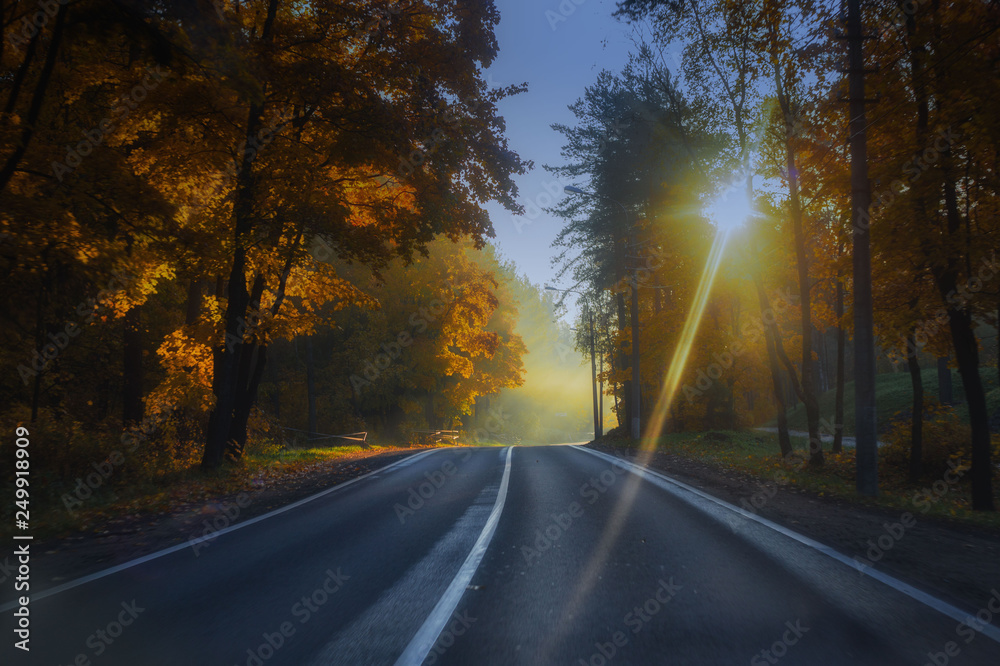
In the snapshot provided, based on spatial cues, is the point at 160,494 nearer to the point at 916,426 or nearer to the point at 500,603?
the point at 500,603

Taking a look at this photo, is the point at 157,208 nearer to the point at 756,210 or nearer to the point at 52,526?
the point at 52,526

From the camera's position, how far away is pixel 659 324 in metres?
22.8

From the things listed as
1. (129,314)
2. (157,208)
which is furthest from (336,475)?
(129,314)

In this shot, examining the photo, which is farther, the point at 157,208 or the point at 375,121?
the point at 375,121

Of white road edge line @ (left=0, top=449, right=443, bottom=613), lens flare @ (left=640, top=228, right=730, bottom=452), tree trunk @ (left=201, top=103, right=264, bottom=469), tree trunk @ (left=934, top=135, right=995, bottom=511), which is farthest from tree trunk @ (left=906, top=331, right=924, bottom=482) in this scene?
tree trunk @ (left=201, top=103, right=264, bottom=469)

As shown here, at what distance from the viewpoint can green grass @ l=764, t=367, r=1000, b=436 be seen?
20441 millimetres

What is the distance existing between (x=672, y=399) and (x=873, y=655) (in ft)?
83.8

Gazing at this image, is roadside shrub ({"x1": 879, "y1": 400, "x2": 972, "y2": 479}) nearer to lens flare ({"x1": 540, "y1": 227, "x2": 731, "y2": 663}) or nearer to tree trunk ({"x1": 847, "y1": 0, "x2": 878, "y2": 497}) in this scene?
tree trunk ({"x1": 847, "y1": 0, "x2": 878, "y2": 497})

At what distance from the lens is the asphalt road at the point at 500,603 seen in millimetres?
3102
